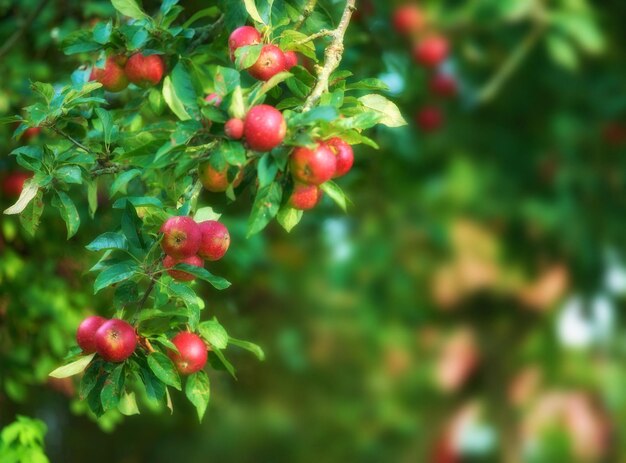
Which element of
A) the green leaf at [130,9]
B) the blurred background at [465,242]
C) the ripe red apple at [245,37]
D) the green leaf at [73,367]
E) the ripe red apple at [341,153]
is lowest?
the blurred background at [465,242]

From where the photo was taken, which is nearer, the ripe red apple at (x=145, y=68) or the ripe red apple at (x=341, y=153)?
the ripe red apple at (x=341, y=153)

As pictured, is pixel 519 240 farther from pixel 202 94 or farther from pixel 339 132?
pixel 339 132

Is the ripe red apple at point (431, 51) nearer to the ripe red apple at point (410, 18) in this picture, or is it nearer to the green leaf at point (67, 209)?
the ripe red apple at point (410, 18)

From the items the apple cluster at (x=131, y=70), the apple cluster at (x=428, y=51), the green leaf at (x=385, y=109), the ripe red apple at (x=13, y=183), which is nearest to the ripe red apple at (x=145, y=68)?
the apple cluster at (x=131, y=70)

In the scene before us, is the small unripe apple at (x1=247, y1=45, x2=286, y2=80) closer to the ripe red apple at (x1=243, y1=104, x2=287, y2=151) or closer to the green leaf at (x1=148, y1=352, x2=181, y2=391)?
the ripe red apple at (x1=243, y1=104, x2=287, y2=151)

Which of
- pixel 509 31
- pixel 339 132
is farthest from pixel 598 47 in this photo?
pixel 339 132

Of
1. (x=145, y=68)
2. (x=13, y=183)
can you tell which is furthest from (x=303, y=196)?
(x=13, y=183)
